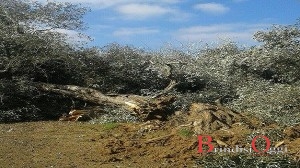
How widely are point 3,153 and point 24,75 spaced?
520 centimetres

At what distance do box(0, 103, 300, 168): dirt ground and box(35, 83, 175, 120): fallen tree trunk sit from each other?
0.42 meters

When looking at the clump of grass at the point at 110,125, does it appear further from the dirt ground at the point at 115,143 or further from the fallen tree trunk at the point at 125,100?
the fallen tree trunk at the point at 125,100

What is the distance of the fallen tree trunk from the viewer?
11688 mm

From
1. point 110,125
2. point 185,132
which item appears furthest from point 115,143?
point 110,125

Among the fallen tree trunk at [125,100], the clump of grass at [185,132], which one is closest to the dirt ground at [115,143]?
the clump of grass at [185,132]

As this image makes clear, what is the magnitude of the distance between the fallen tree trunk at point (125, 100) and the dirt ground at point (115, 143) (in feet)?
1.38

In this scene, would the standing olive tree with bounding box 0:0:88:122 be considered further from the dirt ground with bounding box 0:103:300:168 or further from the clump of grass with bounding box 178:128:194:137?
Result: the clump of grass with bounding box 178:128:194:137

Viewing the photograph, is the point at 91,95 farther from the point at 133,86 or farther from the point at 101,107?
the point at 133,86

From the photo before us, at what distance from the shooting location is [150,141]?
926 centimetres

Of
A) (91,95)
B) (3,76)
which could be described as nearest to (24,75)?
(3,76)

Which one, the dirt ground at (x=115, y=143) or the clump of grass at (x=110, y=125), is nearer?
the dirt ground at (x=115, y=143)

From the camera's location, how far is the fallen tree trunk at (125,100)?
11688 millimetres

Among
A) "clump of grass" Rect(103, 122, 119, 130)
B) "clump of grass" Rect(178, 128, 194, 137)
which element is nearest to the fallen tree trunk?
"clump of grass" Rect(103, 122, 119, 130)

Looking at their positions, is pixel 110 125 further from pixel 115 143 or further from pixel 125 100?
pixel 115 143
